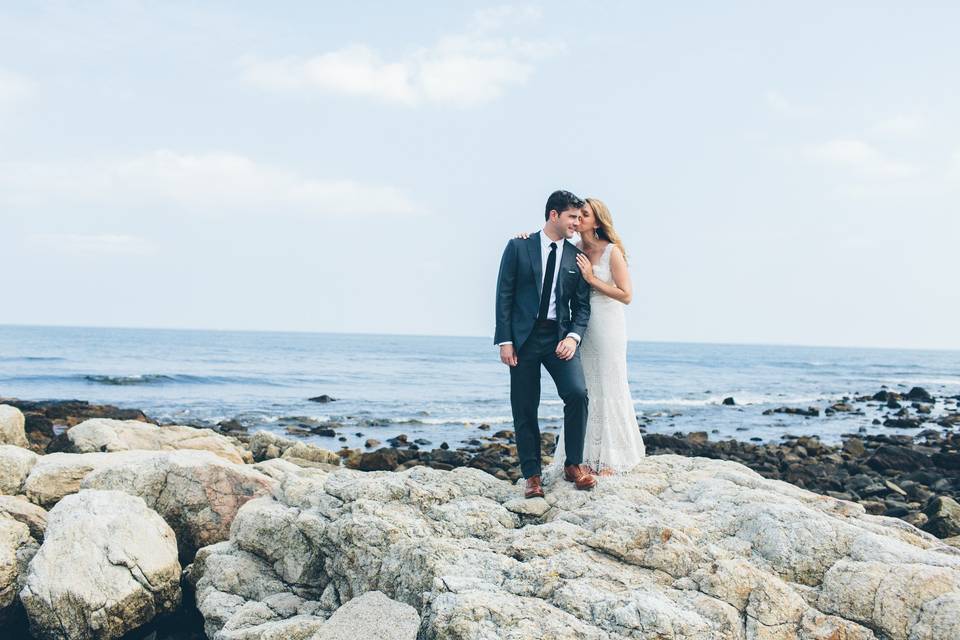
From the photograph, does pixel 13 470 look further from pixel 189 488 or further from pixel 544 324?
pixel 544 324

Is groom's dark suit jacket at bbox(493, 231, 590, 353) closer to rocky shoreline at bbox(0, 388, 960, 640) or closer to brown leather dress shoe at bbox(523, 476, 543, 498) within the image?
brown leather dress shoe at bbox(523, 476, 543, 498)

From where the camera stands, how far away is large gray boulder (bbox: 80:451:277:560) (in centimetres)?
822

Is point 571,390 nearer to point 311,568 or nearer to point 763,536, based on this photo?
point 763,536

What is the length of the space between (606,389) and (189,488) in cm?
478

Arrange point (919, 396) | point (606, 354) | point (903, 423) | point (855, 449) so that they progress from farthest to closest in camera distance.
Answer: point (919, 396) → point (903, 423) → point (855, 449) → point (606, 354)

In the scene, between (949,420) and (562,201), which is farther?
(949,420)

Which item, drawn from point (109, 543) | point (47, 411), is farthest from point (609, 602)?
point (47, 411)

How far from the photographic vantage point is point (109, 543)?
6.96 meters

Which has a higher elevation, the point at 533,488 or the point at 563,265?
the point at 563,265

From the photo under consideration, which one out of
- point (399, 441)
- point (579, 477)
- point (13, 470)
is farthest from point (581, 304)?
point (399, 441)

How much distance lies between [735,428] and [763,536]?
2499 cm

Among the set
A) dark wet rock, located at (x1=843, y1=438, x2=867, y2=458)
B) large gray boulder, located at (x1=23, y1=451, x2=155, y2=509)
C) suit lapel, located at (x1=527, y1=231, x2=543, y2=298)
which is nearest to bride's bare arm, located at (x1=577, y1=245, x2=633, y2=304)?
suit lapel, located at (x1=527, y1=231, x2=543, y2=298)

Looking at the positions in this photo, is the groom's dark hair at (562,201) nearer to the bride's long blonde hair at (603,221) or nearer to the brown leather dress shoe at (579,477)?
the bride's long blonde hair at (603,221)

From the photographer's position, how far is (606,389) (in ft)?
24.2
